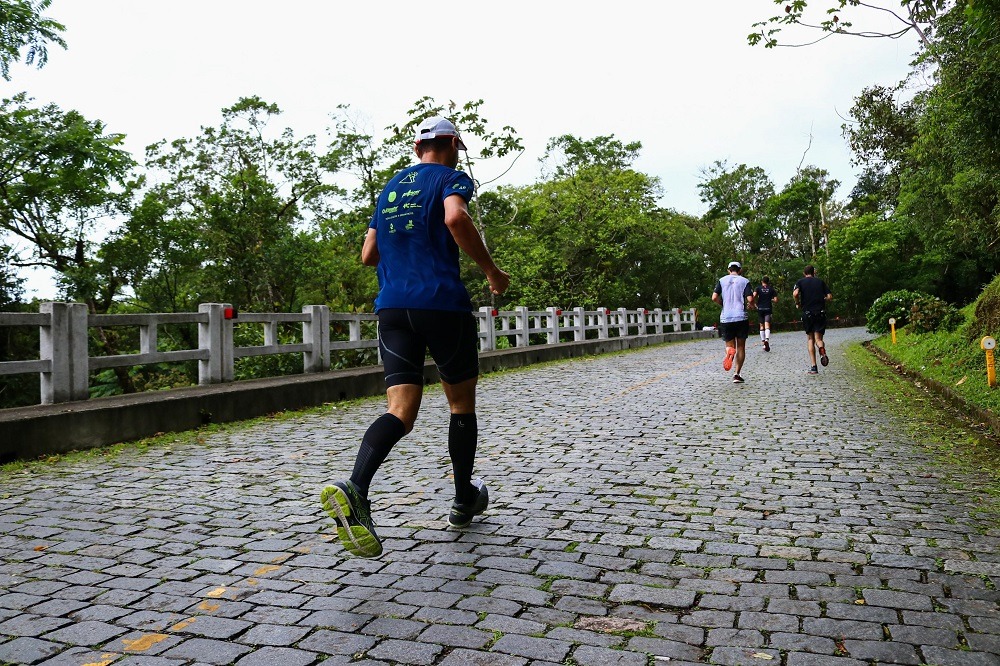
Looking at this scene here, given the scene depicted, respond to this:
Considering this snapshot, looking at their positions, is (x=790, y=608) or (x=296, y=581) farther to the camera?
(x=296, y=581)

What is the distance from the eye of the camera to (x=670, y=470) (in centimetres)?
612

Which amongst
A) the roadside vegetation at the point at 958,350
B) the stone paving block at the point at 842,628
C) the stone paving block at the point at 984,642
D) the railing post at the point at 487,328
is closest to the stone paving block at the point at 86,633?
the stone paving block at the point at 842,628

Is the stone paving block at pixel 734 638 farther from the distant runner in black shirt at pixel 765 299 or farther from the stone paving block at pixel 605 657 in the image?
the distant runner in black shirt at pixel 765 299

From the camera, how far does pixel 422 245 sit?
413 centimetres

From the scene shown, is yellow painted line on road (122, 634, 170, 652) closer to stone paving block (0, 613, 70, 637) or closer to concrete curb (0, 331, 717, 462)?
stone paving block (0, 613, 70, 637)

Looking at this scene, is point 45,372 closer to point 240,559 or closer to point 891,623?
point 240,559

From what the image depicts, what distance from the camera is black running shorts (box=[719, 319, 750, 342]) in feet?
44.4

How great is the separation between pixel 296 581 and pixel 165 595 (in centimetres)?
54

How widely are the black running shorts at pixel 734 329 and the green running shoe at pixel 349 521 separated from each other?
10695mm

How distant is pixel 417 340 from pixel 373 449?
59 cm

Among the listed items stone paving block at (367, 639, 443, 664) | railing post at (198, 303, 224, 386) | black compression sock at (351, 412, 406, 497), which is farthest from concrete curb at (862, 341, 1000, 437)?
railing post at (198, 303, 224, 386)

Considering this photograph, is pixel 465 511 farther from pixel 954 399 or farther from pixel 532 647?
pixel 954 399

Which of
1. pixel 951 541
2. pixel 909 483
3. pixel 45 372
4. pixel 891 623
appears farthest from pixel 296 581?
pixel 45 372

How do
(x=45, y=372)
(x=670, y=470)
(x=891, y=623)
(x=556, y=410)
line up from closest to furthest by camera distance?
(x=891, y=623)
(x=670, y=470)
(x=45, y=372)
(x=556, y=410)
